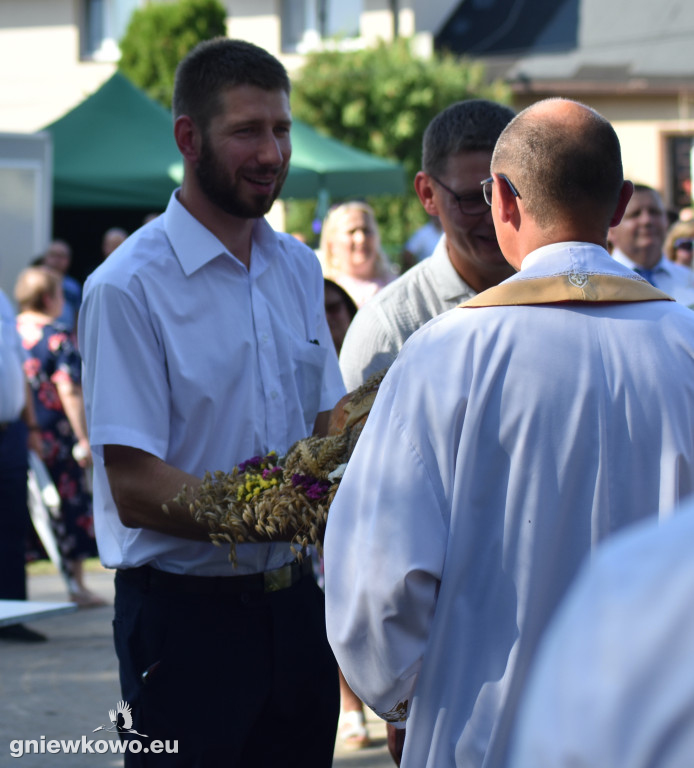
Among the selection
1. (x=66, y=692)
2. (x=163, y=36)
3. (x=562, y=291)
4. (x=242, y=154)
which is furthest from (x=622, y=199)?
(x=163, y=36)

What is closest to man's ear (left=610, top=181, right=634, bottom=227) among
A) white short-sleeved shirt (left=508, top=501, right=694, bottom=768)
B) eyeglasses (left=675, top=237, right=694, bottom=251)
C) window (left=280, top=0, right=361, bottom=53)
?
white short-sleeved shirt (left=508, top=501, right=694, bottom=768)

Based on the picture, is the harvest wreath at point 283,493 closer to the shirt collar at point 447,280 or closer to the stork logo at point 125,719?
the stork logo at point 125,719

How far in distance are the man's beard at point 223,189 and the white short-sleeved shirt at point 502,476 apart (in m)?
1.04

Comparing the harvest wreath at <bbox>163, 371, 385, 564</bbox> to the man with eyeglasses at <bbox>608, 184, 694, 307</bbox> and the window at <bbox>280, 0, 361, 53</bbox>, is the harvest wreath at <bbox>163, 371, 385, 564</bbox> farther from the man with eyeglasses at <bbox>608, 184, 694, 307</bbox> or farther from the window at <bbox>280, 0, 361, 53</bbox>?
the window at <bbox>280, 0, 361, 53</bbox>

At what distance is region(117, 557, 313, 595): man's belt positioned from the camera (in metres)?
2.64

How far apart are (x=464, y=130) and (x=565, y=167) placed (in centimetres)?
127

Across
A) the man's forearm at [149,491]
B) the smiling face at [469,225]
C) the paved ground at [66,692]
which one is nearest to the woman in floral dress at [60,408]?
the paved ground at [66,692]

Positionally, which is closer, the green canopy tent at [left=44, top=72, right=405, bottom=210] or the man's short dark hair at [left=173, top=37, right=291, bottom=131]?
the man's short dark hair at [left=173, top=37, right=291, bottom=131]

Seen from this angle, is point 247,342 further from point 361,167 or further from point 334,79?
point 334,79

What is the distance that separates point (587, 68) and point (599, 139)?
26564mm

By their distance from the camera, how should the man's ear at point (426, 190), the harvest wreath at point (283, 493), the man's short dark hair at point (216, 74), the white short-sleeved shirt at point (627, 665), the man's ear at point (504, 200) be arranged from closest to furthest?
the white short-sleeved shirt at point (627, 665) → the man's ear at point (504, 200) → the harvest wreath at point (283, 493) → the man's short dark hair at point (216, 74) → the man's ear at point (426, 190)

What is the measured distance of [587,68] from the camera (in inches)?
1062

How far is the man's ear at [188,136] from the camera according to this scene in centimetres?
279

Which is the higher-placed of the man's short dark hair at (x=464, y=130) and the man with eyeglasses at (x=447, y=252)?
the man's short dark hair at (x=464, y=130)
